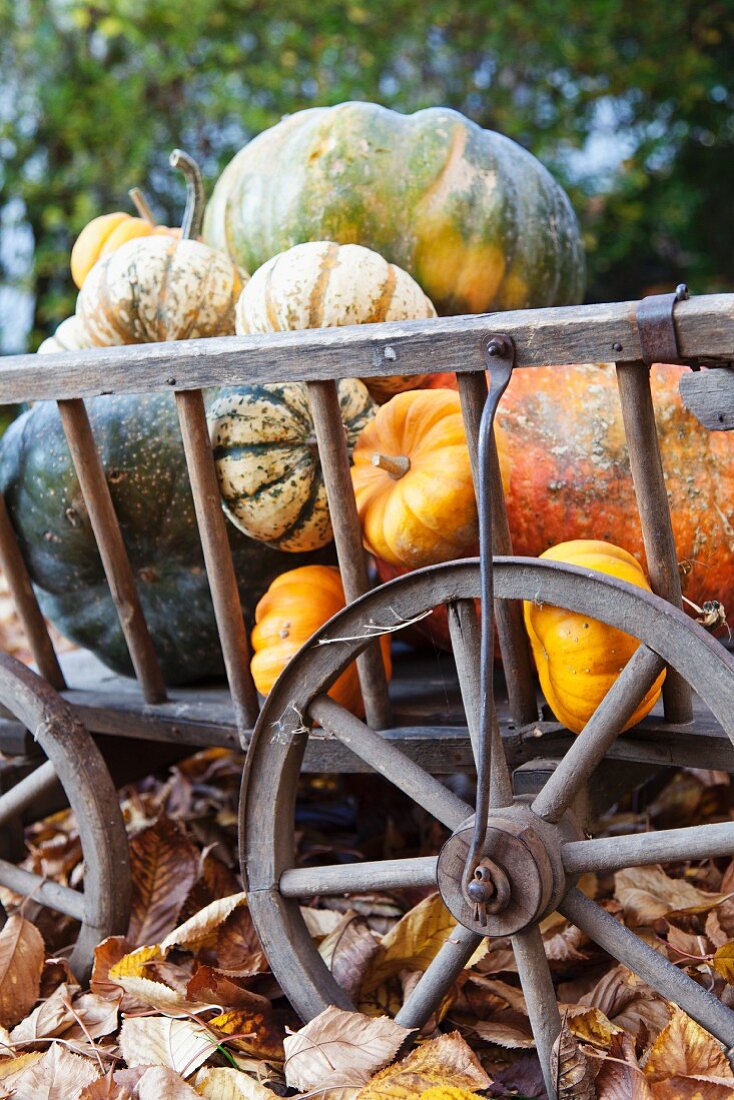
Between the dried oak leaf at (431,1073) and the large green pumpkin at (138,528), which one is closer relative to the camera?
the dried oak leaf at (431,1073)

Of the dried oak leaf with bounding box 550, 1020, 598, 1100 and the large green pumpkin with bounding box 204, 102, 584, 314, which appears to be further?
the large green pumpkin with bounding box 204, 102, 584, 314

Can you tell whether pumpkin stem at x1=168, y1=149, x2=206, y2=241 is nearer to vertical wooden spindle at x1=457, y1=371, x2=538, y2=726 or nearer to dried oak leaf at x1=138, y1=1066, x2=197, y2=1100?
vertical wooden spindle at x1=457, y1=371, x2=538, y2=726

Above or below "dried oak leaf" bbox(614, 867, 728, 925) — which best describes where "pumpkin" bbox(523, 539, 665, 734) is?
above

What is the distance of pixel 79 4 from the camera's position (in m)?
4.16

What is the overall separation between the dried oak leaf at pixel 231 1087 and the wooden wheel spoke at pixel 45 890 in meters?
0.40

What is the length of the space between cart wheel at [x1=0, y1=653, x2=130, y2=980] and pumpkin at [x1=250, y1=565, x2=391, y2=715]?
28 cm

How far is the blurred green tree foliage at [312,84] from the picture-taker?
4.33 metres

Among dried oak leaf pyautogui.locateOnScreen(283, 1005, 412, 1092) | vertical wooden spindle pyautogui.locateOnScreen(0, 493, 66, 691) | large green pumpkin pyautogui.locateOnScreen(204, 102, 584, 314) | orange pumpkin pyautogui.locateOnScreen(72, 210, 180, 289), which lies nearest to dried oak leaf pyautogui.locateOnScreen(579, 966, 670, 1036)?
dried oak leaf pyautogui.locateOnScreen(283, 1005, 412, 1092)

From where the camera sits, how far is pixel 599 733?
1.27 m

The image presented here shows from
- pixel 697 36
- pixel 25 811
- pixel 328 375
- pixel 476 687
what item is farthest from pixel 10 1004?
pixel 697 36

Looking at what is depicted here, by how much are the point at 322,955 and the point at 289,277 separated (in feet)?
3.24

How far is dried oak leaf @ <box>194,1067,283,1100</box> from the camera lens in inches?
51.1

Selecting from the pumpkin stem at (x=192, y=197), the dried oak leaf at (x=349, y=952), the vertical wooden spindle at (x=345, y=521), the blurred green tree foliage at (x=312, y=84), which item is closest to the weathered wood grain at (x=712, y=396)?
the vertical wooden spindle at (x=345, y=521)

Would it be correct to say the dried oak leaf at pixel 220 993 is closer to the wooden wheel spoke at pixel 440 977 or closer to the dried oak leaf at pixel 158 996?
the dried oak leaf at pixel 158 996
